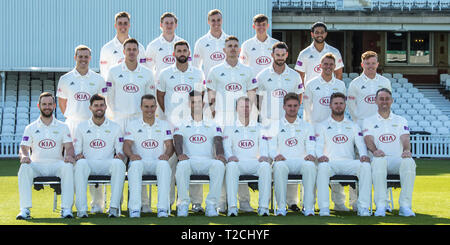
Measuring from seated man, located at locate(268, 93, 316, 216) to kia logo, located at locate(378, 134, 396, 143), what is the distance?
79 cm

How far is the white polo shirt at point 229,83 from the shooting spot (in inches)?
358

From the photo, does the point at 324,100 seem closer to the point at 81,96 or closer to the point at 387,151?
the point at 387,151

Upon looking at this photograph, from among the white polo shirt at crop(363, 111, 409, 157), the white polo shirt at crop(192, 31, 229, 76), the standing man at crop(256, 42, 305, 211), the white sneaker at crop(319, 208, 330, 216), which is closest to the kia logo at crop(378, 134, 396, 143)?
the white polo shirt at crop(363, 111, 409, 157)

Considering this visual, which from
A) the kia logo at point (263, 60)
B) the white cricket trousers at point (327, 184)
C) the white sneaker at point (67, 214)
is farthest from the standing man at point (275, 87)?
the white sneaker at point (67, 214)

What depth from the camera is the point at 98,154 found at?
27.6ft

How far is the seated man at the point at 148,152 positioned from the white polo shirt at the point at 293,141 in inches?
47.4

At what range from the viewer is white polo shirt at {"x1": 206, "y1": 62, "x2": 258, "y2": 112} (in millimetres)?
9086

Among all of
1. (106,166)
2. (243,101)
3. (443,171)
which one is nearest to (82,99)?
(106,166)

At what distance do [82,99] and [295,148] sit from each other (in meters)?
2.60

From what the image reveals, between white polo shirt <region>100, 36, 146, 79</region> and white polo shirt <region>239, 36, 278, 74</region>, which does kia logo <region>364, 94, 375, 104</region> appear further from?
white polo shirt <region>100, 36, 146, 79</region>

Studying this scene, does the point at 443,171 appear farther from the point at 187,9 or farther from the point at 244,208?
the point at 187,9

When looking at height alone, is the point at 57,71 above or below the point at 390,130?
above

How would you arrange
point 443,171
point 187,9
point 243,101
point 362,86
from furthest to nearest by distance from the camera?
1. point 187,9
2. point 443,171
3. point 362,86
4. point 243,101

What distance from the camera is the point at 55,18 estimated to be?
22.8 meters
